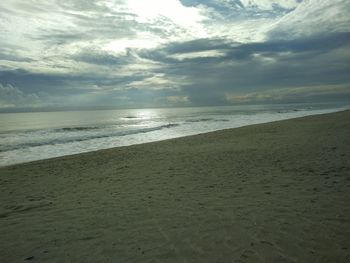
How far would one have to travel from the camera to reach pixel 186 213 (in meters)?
6.69

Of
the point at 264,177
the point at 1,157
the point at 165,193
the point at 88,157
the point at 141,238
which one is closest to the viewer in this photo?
the point at 141,238

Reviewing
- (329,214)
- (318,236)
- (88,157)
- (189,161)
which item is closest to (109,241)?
(318,236)

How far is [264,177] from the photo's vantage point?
9.65 metres

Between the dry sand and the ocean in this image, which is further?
the ocean

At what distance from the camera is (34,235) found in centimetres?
598

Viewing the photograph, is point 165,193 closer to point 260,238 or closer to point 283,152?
point 260,238

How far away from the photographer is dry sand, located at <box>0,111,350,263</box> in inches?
196

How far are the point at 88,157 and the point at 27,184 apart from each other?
635cm

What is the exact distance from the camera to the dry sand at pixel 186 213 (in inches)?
196

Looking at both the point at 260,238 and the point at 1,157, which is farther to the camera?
the point at 1,157

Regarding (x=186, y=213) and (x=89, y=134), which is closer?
(x=186, y=213)

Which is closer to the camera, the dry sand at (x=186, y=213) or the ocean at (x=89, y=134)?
the dry sand at (x=186, y=213)

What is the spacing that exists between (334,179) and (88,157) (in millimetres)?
13134

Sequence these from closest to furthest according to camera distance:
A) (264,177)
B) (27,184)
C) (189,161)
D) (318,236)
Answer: (318,236) → (264,177) → (27,184) → (189,161)
